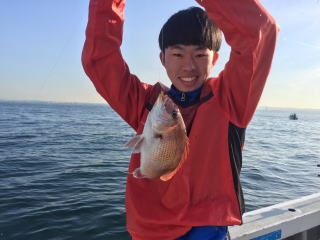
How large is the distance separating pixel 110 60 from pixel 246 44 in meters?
0.93

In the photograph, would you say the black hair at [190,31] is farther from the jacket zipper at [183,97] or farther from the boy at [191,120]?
the jacket zipper at [183,97]

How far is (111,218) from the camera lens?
6867 mm

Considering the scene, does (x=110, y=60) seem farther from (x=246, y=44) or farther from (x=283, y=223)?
(x=283, y=223)

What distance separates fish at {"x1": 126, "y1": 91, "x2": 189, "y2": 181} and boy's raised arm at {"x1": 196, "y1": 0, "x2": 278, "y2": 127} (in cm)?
44

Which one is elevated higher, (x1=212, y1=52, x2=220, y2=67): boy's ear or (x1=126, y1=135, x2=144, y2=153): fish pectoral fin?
(x1=212, y1=52, x2=220, y2=67): boy's ear

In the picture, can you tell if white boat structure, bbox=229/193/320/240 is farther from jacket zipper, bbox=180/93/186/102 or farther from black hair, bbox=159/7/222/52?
black hair, bbox=159/7/222/52

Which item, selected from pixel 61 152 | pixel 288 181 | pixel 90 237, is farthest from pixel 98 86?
pixel 61 152

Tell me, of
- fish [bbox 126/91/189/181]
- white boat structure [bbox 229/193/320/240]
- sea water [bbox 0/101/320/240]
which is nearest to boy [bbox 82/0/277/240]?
fish [bbox 126/91/189/181]

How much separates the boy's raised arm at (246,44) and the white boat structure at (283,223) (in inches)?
85.7

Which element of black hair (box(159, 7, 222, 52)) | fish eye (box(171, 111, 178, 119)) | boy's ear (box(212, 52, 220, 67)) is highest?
black hair (box(159, 7, 222, 52))

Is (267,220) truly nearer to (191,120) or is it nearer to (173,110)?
(191,120)

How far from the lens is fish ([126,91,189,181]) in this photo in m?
1.85

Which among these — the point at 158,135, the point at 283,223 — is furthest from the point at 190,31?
the point at 283,223

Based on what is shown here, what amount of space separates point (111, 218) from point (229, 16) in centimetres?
599
